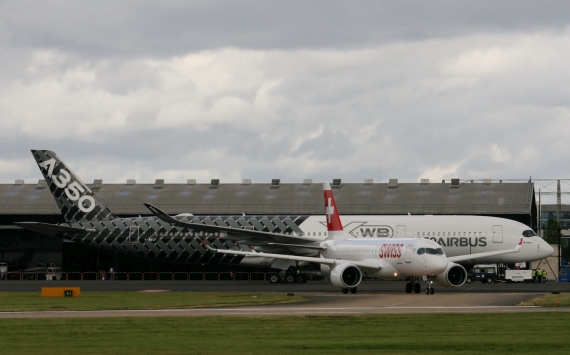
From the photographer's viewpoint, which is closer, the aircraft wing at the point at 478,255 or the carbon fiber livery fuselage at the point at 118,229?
the aircraft wing at the point at 478,255

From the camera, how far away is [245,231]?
218ft

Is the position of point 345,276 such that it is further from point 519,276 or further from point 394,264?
point 519,276

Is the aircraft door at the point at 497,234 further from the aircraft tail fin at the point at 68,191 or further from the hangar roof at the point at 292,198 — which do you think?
the aircraft tail fin at the point at 68,191

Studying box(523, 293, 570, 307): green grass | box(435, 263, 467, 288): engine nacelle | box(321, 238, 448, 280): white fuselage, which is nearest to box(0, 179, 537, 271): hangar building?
box(321, 238, 448, 280): white fuselage

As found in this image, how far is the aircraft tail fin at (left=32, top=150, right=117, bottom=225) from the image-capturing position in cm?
7481

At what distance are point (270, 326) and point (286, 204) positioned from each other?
6768cm

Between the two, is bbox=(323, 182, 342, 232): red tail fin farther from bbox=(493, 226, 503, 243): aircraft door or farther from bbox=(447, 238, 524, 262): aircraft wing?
bbox=(493, 226, 503, 243): aircraft door

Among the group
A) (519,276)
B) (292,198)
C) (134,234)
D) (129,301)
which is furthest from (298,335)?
(292,198)

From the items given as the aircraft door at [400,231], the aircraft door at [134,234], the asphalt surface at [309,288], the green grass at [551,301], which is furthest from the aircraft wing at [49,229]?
the green grass at [551,301]

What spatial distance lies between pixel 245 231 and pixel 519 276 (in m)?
21.7

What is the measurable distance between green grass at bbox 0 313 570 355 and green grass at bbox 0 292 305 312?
749 cm

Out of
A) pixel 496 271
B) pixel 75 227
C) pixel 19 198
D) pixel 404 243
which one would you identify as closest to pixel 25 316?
pixel 404 243

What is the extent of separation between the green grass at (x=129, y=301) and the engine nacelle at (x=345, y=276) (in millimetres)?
5116

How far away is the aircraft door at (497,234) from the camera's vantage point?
66.1 m
